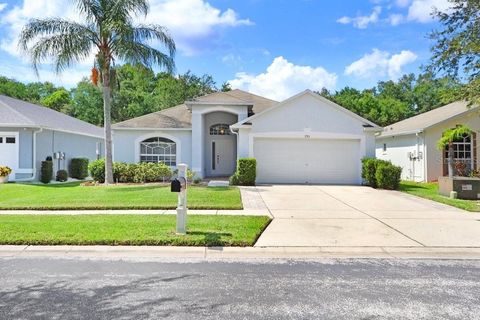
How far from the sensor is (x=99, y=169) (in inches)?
731

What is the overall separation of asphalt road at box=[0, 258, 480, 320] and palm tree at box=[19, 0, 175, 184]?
12507mm

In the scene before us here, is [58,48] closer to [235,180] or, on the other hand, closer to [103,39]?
[103,39]

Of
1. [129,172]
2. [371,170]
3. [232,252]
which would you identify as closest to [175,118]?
[129,172]

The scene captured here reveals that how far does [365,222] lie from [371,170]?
913cm

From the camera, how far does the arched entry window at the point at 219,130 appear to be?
23.5 meters

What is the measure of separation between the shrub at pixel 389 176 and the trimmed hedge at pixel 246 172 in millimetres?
5509

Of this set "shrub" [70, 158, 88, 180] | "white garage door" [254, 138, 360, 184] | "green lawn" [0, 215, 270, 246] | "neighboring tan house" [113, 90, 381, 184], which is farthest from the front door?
"green lawn" [0, 215, 270, 246]

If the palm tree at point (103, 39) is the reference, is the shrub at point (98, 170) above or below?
below

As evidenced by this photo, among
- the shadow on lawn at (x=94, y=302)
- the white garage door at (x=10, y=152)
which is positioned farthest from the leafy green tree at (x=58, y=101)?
the shadow on lawn at (x=94, y=302)

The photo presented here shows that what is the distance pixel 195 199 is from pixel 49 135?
13654 mm

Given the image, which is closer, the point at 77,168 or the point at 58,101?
the point at 77,168

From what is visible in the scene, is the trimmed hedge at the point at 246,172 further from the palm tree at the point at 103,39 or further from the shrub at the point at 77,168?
the shrub at the point at 77,168

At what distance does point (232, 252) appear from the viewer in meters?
6.95

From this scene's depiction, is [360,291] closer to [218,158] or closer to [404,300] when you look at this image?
[404,300]
